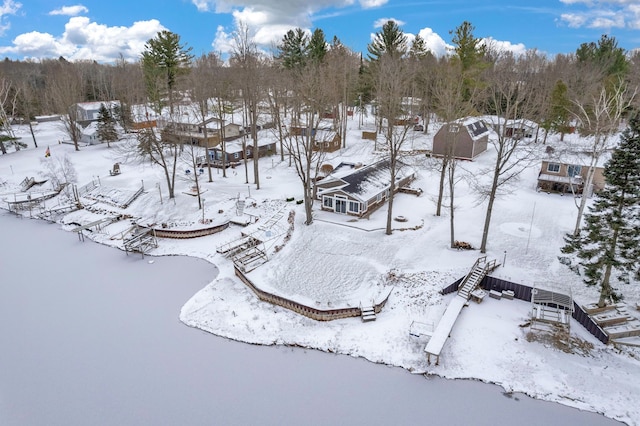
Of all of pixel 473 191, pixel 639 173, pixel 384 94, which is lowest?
pixel 473 191

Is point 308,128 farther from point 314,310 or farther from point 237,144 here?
point 237,144

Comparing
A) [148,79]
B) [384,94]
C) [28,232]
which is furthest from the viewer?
[148,79]

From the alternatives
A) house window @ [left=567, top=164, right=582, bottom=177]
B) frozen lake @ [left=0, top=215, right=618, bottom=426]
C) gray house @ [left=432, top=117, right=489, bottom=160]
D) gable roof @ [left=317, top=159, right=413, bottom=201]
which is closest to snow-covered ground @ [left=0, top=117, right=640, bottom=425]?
frozen lake @ [left=0, top=215, right=618, bottom=426]

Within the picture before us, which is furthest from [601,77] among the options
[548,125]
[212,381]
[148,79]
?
[148,79]

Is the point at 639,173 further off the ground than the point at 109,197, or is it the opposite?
the point at 639,173

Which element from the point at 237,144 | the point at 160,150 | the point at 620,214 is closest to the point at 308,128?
the point at 160,150

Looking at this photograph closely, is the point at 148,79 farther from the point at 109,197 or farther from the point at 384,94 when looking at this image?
the point at 384,94

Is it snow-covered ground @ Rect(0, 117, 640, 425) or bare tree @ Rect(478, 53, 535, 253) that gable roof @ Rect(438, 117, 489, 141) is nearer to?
bare tree @ Rect(478, 53, 535, 253)
